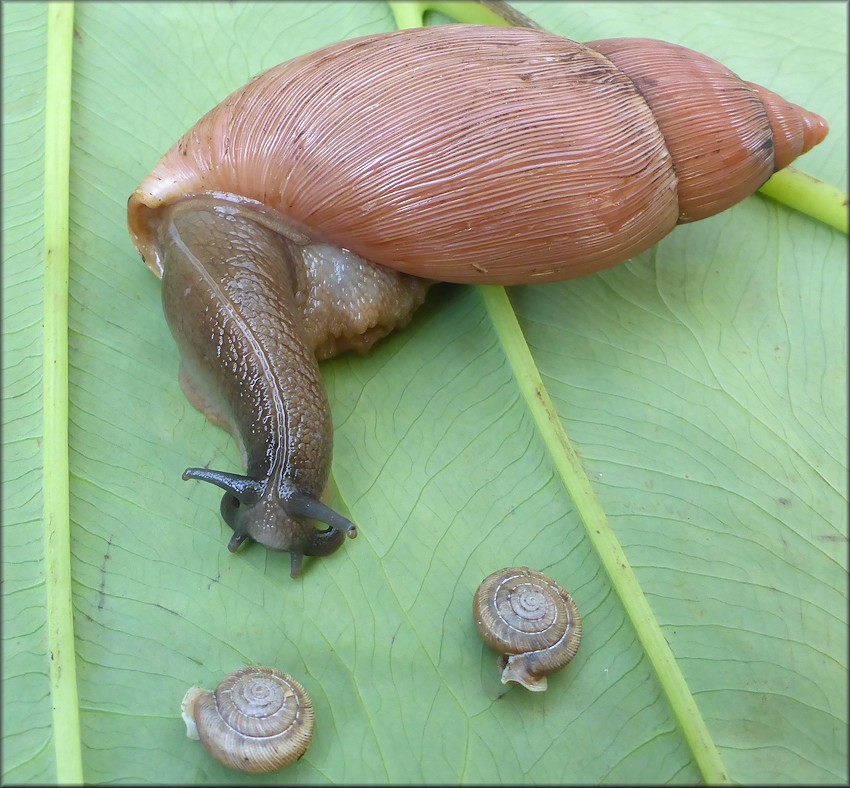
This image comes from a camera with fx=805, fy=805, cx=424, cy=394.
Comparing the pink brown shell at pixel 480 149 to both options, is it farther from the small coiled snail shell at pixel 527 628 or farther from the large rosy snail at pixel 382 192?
the small coiled snail shell at pixel 527 628

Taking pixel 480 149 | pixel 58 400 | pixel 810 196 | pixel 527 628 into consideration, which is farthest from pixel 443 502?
pixel 810 196

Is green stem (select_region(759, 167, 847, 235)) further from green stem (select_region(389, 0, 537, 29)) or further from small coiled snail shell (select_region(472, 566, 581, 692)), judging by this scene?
small coiled snail shell (select_region(472, 566, 581, 692))

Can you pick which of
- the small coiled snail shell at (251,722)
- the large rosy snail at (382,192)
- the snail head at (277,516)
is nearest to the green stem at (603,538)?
the large rosy snail at (382,192)

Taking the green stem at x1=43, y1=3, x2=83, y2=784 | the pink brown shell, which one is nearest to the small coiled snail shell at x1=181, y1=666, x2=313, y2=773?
the green stem at x1=43, y1=3, x2=83, y2=784

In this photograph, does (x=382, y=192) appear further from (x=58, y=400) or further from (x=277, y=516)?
(x=58, y=400)

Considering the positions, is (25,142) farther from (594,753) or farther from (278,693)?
(594,753)

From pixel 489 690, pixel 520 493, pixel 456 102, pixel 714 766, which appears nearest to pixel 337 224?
pixel 456 102
